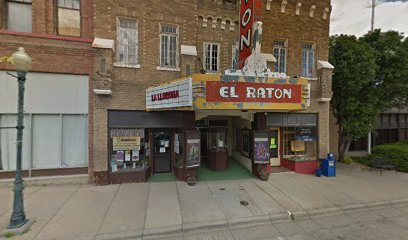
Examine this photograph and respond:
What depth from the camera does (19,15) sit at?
7934 mm

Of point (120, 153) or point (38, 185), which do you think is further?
point (120, 153)

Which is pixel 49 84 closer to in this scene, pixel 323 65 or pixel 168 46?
pixel 168 46

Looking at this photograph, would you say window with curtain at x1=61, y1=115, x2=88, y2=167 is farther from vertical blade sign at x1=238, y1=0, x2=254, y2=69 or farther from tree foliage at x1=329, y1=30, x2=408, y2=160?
tree foliage at x1=329, y1=30, x2=408, y2=160

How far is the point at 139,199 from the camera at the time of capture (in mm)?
6812

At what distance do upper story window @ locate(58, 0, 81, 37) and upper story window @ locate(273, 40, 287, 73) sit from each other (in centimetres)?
926

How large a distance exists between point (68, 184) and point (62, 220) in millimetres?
3052

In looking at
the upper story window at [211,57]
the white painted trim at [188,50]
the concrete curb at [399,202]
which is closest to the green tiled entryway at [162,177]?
the upper story window at [211,57]

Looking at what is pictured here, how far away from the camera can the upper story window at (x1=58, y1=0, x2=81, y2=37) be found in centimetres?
828

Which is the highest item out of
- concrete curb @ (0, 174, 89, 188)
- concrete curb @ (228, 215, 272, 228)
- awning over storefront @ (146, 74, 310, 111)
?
awning over storefront @ (146, 74, 310, 111)

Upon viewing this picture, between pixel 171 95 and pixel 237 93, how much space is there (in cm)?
229

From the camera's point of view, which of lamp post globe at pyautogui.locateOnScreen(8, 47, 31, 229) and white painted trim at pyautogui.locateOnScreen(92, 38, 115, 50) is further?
white painted trim at pyautogui.locateOnScreen(92, 38, 115, 50)

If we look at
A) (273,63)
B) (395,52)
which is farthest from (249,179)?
(395,52)

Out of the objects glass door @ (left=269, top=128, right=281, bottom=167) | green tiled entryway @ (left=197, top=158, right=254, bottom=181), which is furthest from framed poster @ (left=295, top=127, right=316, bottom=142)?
green tiled entryway @ (left=197, top=158, right=254, bottom=181)

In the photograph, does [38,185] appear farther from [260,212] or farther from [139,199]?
[260,212]
